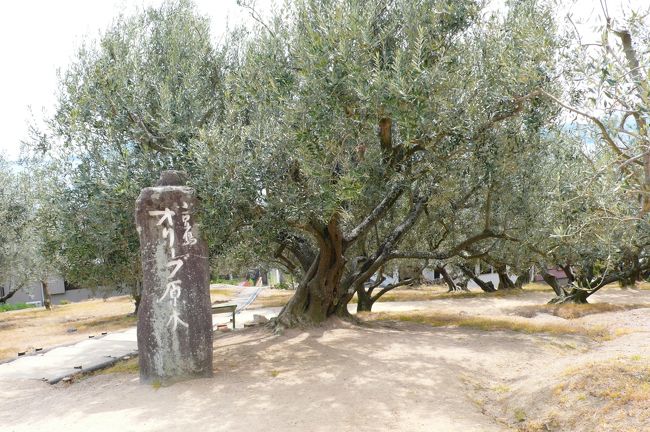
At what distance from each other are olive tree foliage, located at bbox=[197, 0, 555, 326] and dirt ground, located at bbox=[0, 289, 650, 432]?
129 inches

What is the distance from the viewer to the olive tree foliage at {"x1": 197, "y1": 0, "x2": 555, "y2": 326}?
1124 cm

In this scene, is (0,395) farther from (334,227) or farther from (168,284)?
(334,227)

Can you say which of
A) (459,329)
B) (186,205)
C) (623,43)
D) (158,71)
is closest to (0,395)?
(186,205)

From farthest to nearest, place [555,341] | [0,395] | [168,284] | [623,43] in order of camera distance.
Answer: [555,341] → [0,395] → [168,284] → [623,43]

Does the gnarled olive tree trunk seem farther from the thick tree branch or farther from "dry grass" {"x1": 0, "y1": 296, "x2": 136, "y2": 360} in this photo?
"dry grass" {"x1": 0, "y1": 296, "x2": 136, "y2": 360}

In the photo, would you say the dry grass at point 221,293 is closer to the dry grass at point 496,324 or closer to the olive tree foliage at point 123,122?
the dry grass at point 496,324

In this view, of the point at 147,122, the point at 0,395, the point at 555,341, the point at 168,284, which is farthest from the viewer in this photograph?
the point at 555,341

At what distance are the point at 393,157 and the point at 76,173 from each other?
8433 mm

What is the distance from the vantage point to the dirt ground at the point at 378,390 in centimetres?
848

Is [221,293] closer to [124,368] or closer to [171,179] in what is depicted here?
[124,368]

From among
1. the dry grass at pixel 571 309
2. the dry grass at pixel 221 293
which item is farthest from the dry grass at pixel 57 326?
the dry grass at pixel 571 309

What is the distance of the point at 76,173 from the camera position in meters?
14.1

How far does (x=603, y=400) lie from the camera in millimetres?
8148

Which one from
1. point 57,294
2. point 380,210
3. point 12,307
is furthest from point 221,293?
point 380,210
